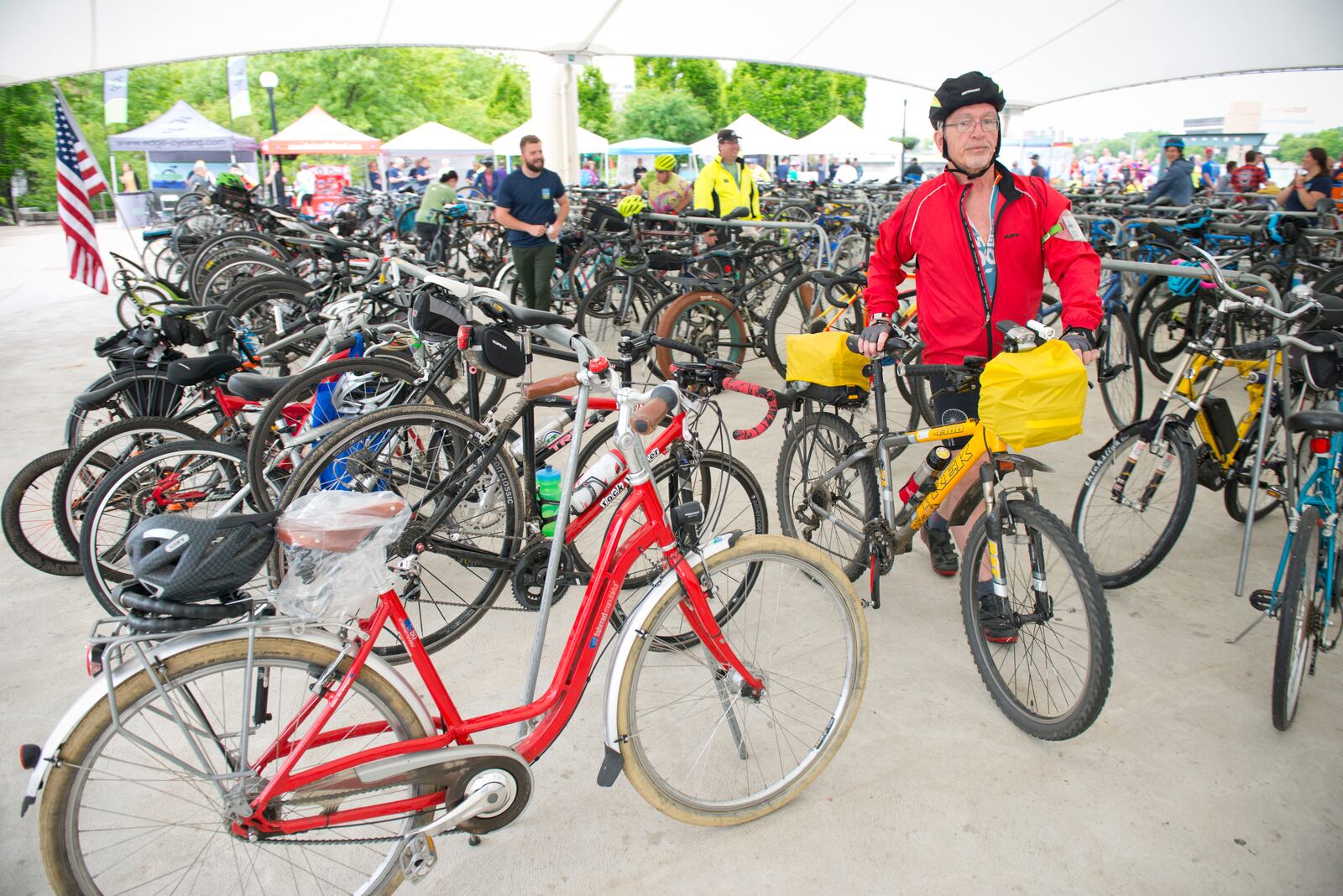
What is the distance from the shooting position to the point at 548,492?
2.67 metres

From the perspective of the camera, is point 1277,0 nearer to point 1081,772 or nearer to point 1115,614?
point 1115,614

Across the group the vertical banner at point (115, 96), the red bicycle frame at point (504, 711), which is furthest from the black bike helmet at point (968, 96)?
the vertical banner at point (115, 96)

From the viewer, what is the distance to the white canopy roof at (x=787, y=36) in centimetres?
823

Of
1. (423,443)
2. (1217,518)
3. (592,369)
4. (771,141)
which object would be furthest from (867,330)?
(771,141)

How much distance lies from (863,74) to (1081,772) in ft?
39.3

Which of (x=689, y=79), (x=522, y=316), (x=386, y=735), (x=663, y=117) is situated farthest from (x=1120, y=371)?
(x=689, y=79)

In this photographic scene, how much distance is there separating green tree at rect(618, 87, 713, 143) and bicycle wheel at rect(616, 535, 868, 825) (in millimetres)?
41606

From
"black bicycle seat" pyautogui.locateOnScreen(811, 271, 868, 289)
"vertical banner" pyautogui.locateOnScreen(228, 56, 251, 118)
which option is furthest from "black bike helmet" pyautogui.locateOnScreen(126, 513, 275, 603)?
"vertical banner" pyautogui.locateOnScreen(228, 56, 251, 118)

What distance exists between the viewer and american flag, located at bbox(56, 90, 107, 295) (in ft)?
19.2

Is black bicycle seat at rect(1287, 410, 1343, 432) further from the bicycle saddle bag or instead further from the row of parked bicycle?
the bicycle saddle bag

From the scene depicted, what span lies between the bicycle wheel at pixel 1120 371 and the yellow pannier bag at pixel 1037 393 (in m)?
2.91

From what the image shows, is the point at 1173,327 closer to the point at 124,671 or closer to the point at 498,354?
the point at 498,354

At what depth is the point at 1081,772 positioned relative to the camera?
2297 mm

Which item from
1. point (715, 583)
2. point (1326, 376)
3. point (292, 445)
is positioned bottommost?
point (715, 583)
